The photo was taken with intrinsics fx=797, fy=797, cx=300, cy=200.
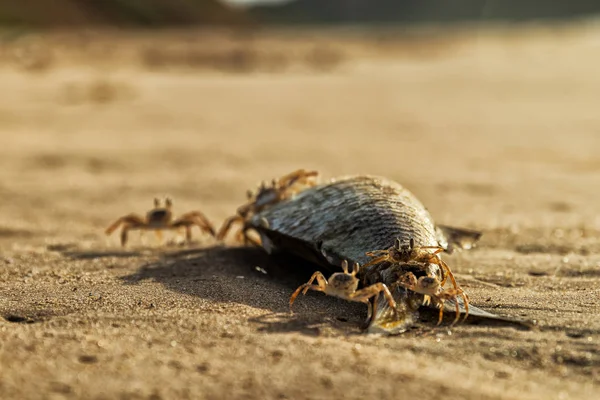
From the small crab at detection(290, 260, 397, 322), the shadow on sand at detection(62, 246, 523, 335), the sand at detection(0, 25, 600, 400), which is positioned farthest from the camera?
the shadow on sand at detection(62, 246, 523, 335)

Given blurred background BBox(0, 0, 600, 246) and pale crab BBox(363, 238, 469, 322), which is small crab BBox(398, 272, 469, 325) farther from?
blurred background BBox(0, 0, 600, 246)

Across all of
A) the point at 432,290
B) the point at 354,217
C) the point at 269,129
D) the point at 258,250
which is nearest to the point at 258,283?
the point at 354,217

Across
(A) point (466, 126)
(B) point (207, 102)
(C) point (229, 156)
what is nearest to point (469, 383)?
(C) point (229, 156)

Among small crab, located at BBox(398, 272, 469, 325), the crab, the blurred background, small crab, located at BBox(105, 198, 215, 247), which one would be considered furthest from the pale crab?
the blurred background

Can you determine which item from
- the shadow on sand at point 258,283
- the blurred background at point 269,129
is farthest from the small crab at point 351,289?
the blurred background at point 269,129

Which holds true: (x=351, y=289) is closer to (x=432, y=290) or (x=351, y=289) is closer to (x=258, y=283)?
(x=432, y=290)

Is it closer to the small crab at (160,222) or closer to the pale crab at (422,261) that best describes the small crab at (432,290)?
the pale crab at (422,261)
